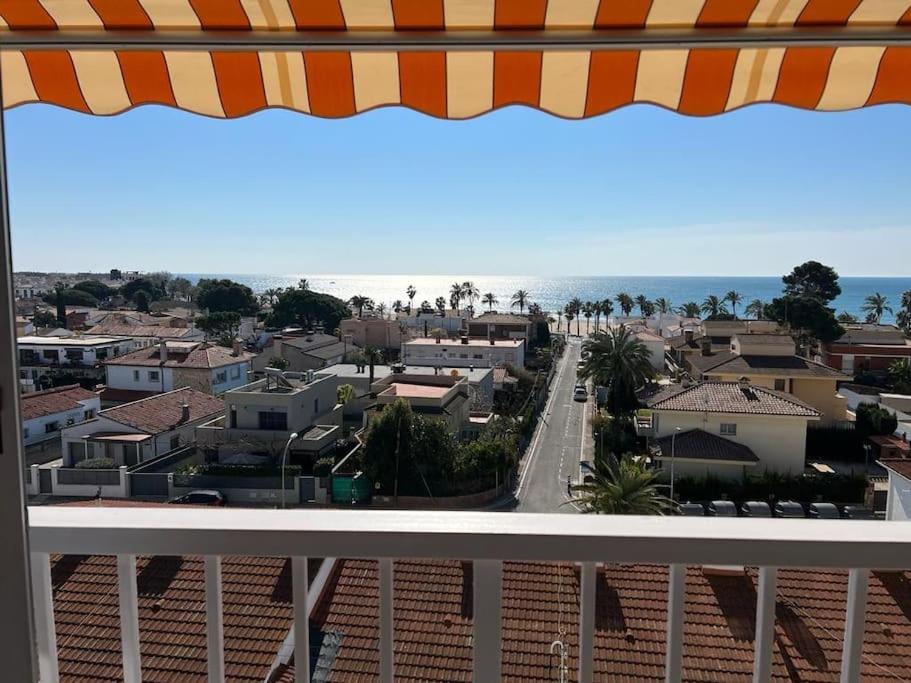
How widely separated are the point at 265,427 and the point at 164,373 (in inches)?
360

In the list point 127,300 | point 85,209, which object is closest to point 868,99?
point 85,209

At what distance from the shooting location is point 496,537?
1.02m

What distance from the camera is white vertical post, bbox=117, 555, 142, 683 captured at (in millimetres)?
1106

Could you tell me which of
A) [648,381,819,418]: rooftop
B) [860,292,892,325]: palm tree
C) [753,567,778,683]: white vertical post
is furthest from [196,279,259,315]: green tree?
[753,567,778,683]: white vertical post

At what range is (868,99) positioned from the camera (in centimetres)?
175

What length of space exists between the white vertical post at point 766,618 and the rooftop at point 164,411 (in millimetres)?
24661

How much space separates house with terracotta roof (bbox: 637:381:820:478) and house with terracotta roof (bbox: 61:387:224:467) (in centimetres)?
1844

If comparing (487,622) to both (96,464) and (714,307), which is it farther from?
(714,307)

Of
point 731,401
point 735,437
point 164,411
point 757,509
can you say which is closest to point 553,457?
point 735,437

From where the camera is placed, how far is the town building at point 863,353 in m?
34.8

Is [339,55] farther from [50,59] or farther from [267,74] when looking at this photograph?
[50,59]

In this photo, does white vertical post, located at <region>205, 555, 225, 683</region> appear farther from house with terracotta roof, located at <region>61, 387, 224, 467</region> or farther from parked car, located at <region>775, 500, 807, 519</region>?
house with terracotta roof, located at <region>61, 387, 224, 467</region>

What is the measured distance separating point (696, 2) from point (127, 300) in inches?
3623

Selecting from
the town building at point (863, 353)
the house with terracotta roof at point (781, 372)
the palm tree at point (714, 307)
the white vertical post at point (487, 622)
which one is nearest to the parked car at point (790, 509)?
the house with terracotta roof at point (781, 372)
